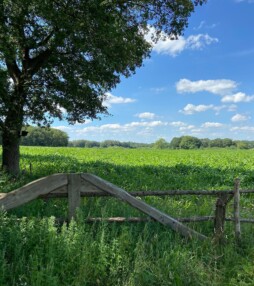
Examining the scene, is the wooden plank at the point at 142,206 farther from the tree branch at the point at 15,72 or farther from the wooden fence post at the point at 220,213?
the tree branch at the point at 15,72

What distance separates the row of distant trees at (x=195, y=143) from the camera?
485 feet

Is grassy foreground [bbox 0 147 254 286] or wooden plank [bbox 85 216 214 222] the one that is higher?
wooden plank [bbox 85 216 214 222]

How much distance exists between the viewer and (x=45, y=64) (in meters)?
13.2

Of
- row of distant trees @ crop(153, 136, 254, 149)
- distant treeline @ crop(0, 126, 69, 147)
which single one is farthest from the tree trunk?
row of distant trees @ crop(153, 136, 254, 149)

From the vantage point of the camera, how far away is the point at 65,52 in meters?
12.9

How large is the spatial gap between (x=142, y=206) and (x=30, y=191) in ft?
5.86

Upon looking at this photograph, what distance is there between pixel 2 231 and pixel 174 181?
11.4m

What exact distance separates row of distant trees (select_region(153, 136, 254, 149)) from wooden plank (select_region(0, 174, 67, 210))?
142202 millimetres

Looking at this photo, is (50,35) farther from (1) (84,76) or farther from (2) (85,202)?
(2) (85,202)

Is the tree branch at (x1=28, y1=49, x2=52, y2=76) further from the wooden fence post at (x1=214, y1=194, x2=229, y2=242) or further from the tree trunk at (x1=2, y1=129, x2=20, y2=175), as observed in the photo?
the wooden fence post at (x1=214, y1=194, x2=229, y2=242)

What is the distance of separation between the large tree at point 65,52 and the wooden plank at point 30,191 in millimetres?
5732

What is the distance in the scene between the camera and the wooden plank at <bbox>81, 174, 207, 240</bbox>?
217 inches

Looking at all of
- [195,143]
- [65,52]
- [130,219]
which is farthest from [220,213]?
[195,143]

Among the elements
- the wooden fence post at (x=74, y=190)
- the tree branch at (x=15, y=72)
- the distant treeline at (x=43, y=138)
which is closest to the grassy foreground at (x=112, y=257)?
the wooden fence post at (x=74, y=190)
